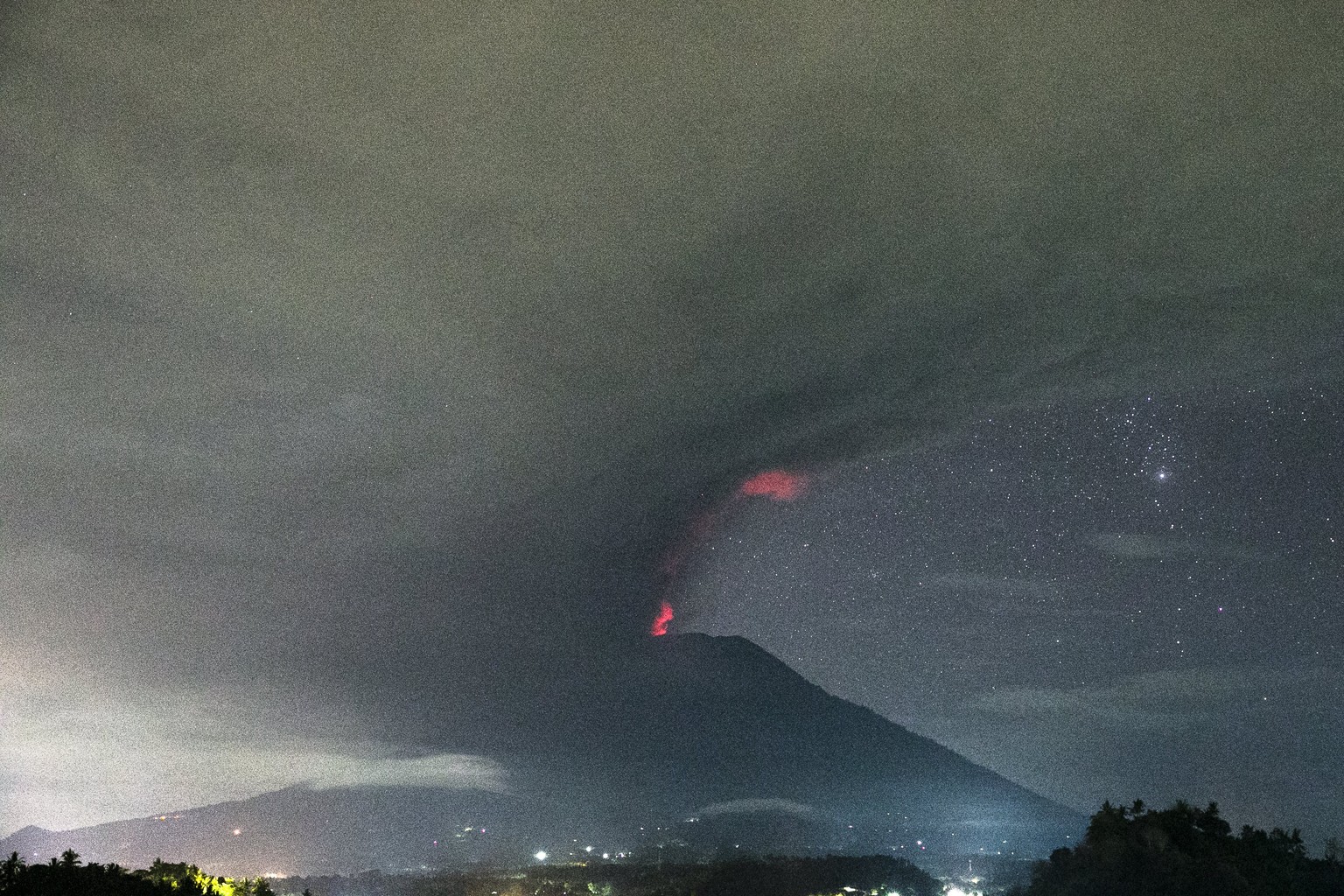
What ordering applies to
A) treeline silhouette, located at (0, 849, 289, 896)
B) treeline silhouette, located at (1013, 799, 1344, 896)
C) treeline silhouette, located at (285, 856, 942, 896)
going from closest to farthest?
treeline silhouette, located at (0, 849, 289, 896) → treeline silhouette, located at (1013, 799, 1344, 896) → treeline silhouette, located at (285, 856, 942, 896)

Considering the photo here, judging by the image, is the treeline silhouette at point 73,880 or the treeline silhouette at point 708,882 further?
the treeline silhouette at point 708,882

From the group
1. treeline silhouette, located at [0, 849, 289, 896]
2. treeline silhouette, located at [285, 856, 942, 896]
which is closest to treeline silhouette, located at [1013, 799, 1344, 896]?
treeline silhouette, located at [0, 849, 289, 896]

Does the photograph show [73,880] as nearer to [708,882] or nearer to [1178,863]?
[1178,863]

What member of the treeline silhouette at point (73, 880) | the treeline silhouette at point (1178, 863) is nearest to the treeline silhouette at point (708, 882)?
the treeline silhouette at point (1178, 863)

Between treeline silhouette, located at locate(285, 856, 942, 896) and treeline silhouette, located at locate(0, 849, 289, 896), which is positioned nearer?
treeline silhouette, located at locate(0, 849, 289, 896)

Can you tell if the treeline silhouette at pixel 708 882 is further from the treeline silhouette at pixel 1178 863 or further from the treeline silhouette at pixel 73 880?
the treeline silhouette at pixel 73 880

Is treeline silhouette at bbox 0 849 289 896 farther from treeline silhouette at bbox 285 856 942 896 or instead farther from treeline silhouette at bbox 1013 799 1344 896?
treeline silhouette at bbox 285 856 942 896

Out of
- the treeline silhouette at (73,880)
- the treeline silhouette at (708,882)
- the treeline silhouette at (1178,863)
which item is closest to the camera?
the treeline silhouette at (73,880)

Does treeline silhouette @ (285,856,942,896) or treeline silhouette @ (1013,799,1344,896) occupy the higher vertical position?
treeline silhouette @ (1013,799,1344,896)

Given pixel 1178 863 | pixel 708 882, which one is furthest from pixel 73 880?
pixel 708 882
